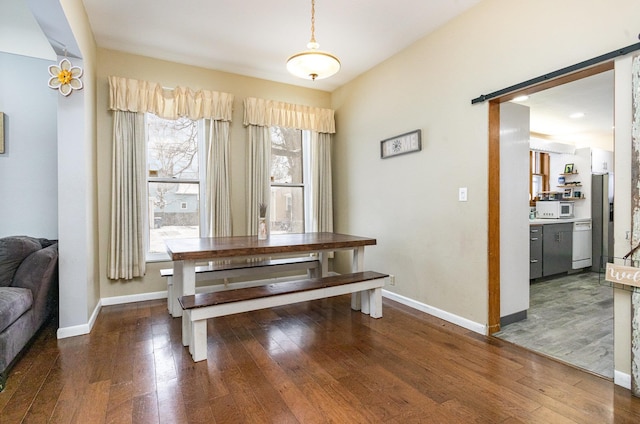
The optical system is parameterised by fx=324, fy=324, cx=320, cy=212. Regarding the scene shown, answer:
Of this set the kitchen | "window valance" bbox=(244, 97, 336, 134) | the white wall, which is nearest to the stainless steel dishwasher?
the kitchen

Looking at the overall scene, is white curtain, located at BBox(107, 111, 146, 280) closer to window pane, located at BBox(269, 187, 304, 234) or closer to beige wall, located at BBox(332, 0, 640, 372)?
window pane, located at BBox(269, 187, 304, 234)

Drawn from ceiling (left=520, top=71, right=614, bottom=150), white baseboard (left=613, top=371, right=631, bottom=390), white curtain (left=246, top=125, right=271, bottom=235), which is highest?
ceiling (left=520, top=71, right=614, bottom=150)

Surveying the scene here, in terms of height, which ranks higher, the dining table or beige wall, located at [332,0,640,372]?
beige wall, located at [332,0,640,372]

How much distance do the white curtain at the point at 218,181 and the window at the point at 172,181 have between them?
180 millimetres

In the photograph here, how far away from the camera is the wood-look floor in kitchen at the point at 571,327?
2.39 m

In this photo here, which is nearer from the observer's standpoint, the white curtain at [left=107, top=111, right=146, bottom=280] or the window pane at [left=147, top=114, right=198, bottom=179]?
the white curtain at [left=107, top=111, right=146, bottom=280]

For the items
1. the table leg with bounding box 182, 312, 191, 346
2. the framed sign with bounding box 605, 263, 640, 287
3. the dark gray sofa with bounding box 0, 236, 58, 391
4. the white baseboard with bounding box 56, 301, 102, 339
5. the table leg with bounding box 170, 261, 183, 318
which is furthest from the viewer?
the table leg with bounding box 170, 261, 183, 318

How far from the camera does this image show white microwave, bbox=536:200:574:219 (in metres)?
5.45

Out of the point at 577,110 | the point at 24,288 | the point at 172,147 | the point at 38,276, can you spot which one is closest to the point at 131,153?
the point at 172,147

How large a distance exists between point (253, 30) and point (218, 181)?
1726 mm

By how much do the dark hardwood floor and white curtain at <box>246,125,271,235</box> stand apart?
1.60 meters

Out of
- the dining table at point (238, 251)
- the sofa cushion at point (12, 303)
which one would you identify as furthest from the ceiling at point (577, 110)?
the sofa cushion at point (12, 303)

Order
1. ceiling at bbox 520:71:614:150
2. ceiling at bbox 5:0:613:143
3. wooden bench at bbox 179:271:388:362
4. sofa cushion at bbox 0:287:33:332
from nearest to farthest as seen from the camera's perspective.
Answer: sofa cushion at bbox 0:287:33:332 → wooden bench at bbox 179:271:388:362 → ceiling at bbox 5:0:613:143 → ceiling at bbox 520:71:614:150

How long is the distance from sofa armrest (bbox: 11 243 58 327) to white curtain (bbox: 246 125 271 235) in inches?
79.7
